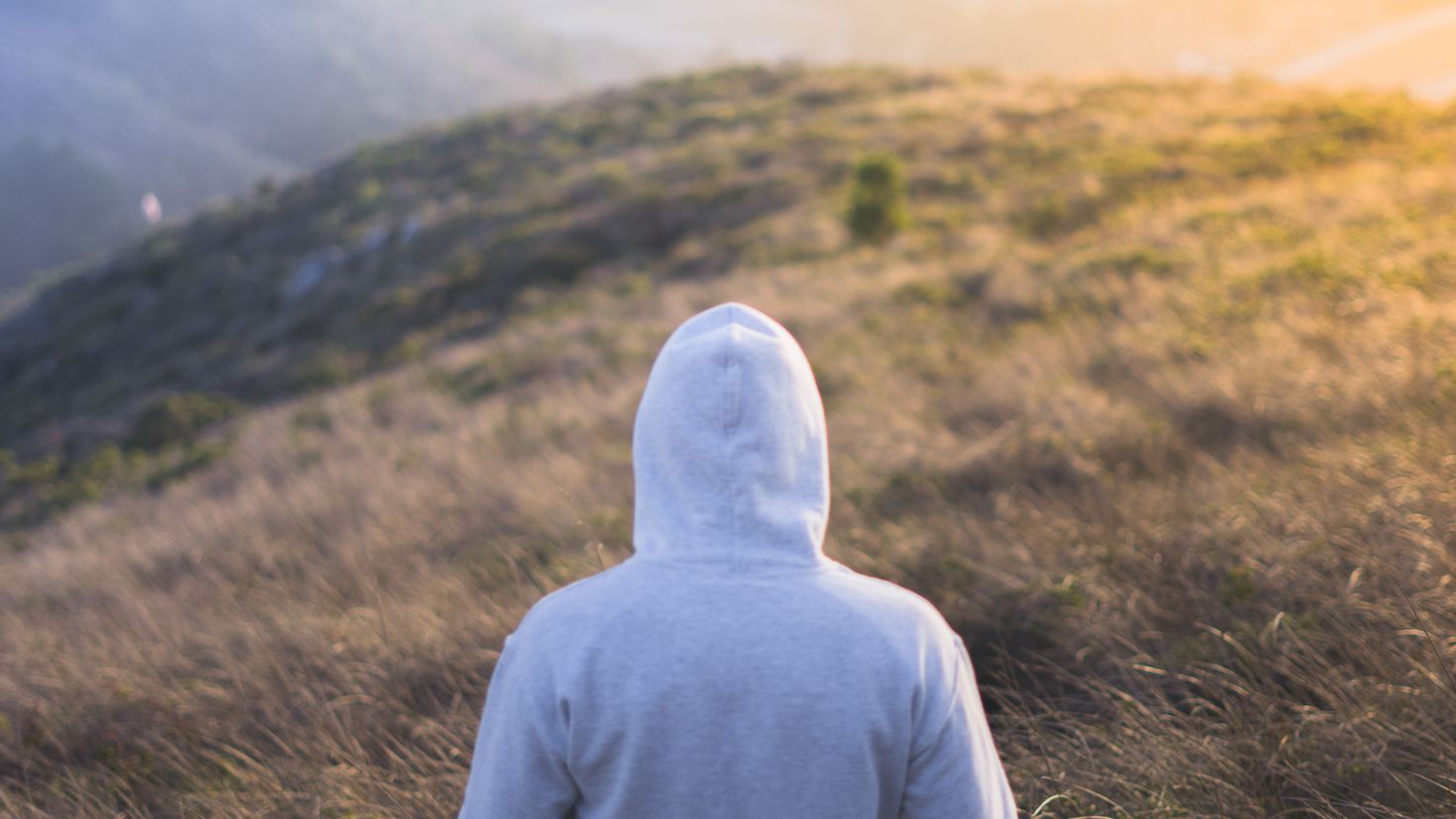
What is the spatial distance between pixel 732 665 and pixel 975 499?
13.1 ft

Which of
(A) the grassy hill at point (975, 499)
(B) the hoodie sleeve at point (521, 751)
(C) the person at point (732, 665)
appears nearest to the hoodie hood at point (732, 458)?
(C) the person at point (732, 665)

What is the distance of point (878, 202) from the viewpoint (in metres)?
14.8

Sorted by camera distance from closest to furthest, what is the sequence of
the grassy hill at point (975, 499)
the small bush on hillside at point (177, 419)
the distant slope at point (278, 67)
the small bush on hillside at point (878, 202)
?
the grassy hill at point (975, 499) → the small bush on hillside at point (177, 419) → the small bush on hillside at point (878, 202) → the distant slope at point (278, 67)

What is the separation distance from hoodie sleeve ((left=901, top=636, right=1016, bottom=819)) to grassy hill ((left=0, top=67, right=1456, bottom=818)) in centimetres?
118

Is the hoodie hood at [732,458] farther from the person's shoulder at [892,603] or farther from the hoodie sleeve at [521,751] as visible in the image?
the hoodie sleeve at [521,751]

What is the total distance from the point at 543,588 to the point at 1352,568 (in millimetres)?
3405

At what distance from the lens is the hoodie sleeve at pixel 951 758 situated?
117 centimetres

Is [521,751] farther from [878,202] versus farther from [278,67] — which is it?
[278,67]

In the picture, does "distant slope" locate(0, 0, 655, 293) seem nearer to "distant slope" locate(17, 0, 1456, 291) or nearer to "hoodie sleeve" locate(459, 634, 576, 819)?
"distant slope" locate(17, 0, 1456, 291)

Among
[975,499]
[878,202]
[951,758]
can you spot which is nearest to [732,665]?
[951,758]

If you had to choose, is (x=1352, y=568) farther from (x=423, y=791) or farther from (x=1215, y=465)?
(x=423, y=791)

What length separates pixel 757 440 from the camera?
118 cm

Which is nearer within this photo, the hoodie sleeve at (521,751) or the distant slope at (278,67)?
the hoodie sleeve at (521,751)

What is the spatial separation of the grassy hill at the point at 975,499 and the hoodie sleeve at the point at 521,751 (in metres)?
1.59
